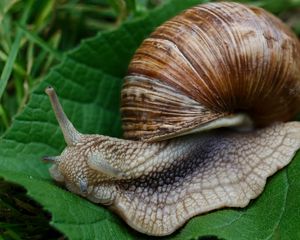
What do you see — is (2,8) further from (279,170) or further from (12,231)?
(279,170)

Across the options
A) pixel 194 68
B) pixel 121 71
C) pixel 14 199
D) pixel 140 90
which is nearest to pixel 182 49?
pixel 194 68

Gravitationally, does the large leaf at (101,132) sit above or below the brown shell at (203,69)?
below

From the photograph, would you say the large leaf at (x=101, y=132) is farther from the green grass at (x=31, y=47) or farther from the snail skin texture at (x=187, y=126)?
the green grass at (x=31, y=47)

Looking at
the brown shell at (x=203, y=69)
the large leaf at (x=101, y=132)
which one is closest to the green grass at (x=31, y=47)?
the large leaf at (x=101, y=132)

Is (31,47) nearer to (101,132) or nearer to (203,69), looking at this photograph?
(101,132)

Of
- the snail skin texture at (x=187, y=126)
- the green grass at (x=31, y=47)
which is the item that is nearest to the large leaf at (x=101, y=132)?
the snail skin texture at (x=187, y=126)

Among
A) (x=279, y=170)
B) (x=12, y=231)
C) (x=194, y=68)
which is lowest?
(x=12, y=231)

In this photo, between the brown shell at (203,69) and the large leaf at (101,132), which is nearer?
the large leaf at (101,132)
